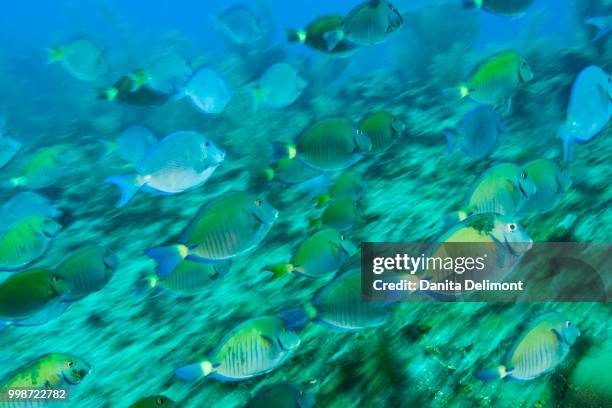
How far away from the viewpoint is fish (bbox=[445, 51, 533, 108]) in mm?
3178

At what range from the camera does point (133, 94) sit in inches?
155

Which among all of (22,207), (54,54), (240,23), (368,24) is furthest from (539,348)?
(54,54)

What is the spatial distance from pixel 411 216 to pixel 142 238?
9.80ft

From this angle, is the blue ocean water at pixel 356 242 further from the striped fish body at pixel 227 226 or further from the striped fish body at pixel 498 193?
the striped fish body at pixel 227 226

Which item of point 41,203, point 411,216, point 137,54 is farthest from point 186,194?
point 137,54

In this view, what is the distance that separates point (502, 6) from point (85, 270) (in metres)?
3.14

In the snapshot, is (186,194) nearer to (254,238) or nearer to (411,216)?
(411,216)

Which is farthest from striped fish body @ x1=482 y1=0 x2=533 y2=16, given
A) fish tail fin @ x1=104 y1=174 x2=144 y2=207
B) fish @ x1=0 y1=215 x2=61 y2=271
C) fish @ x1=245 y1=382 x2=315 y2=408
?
fish @ x1=0 y1=215 x2=61 y2=271

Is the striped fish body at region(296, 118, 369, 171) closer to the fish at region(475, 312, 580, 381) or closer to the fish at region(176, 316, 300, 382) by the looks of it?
the fish at region(176, 316, 300, 382)

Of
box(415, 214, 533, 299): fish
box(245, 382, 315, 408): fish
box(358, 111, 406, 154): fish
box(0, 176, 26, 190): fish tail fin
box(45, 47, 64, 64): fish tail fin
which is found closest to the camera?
box(245, 382, 315, 408): fish

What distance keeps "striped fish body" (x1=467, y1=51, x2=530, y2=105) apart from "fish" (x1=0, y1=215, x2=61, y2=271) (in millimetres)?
2921

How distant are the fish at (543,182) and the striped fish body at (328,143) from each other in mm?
1052

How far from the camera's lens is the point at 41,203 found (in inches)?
163

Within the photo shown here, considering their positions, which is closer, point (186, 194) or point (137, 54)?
point (186, 194)
